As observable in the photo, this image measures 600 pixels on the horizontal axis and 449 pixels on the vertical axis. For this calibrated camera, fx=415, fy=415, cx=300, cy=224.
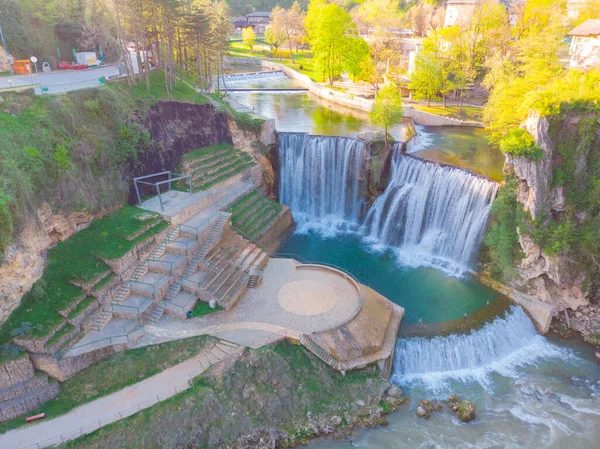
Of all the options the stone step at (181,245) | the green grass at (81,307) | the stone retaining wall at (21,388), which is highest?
the stone step at (181,245)

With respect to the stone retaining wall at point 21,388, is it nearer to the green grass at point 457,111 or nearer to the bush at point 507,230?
the bush at point 507,230

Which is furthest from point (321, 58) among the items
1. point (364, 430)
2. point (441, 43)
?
point (364, 430)

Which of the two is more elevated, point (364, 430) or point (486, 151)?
point (486, 151)

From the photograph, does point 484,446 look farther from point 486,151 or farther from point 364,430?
point 486,151

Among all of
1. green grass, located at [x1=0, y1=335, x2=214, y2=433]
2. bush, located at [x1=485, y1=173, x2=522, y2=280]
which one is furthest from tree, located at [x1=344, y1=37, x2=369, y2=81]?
green grass, located at [x1=0, y1=335, x2=214, y2=433]

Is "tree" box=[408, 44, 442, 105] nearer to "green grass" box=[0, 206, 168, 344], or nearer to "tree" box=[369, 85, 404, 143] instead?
"tree" box=[369, 85, 404, 143]

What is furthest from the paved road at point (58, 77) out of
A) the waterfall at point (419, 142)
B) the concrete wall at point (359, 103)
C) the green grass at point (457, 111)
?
the green grass at point (457, 111)
